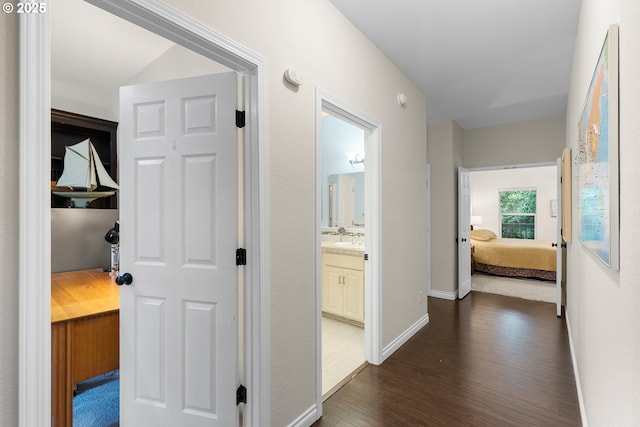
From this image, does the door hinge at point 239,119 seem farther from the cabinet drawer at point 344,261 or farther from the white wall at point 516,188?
the white wall at point 516,188

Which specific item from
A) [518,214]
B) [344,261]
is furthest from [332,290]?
[518,214]

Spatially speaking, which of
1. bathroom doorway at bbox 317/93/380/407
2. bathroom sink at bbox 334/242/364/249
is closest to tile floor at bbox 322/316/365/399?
bathroom doorway at bbox 317/93/380/407

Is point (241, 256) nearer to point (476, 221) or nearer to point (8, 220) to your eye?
point (8, 220)

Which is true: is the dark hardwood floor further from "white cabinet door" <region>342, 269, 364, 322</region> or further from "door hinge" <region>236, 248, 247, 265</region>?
"door hinge" <region>236, 248, 247, 265</region>

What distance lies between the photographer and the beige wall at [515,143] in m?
4.55

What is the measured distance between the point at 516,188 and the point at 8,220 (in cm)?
1007

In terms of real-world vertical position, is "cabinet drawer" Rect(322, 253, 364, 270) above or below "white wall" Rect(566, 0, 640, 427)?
below

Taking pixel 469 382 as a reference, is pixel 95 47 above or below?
above

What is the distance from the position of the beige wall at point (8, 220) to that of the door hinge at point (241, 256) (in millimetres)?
861

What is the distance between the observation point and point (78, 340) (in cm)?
183

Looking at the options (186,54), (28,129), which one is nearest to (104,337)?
(28,129)

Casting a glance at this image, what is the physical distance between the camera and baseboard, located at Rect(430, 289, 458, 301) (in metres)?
4.74

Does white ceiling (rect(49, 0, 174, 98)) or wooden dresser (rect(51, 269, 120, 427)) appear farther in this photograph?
white ceiling (rect(49, 0, 174, 98))

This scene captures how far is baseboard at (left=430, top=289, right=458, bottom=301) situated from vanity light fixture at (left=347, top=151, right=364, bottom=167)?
233 centimetres
